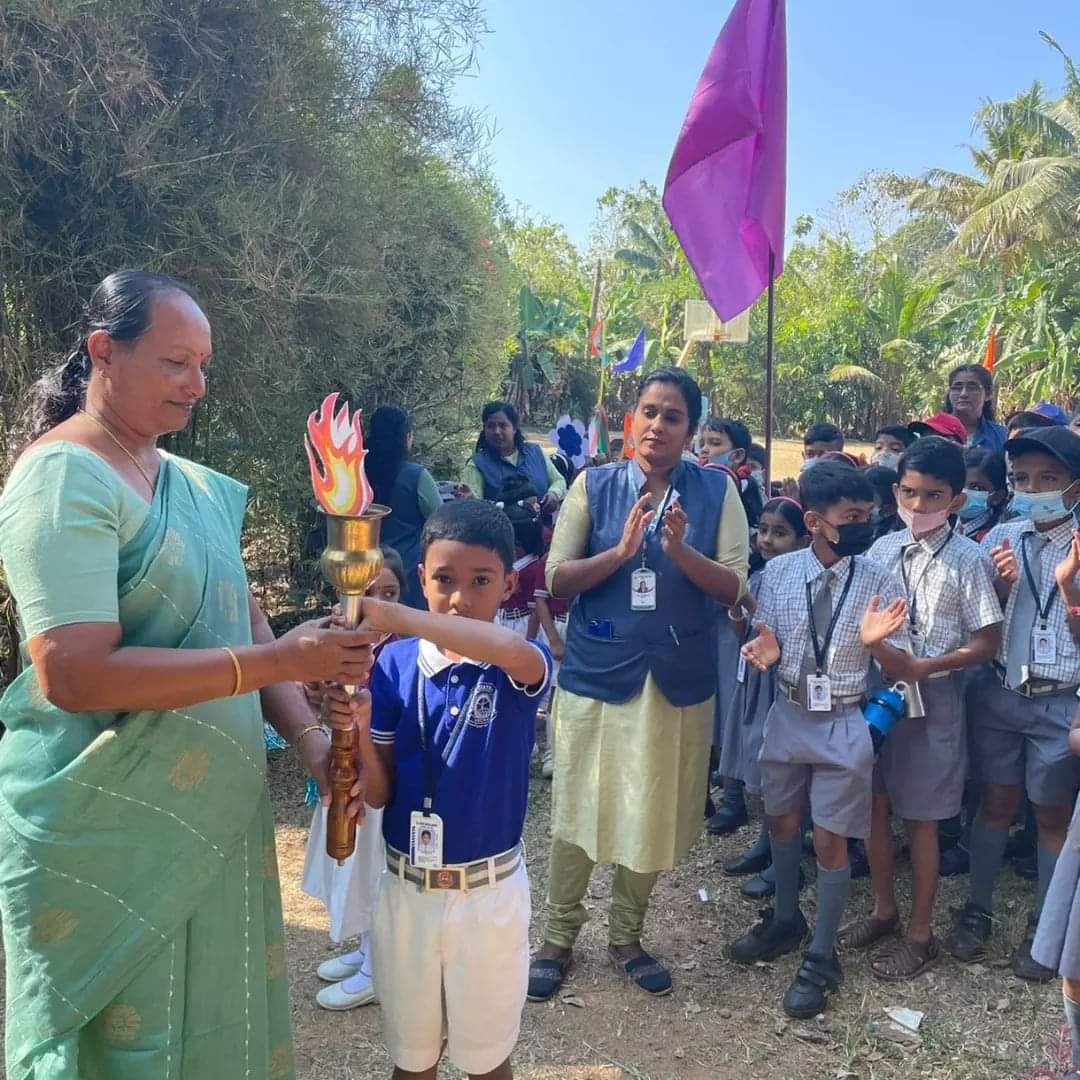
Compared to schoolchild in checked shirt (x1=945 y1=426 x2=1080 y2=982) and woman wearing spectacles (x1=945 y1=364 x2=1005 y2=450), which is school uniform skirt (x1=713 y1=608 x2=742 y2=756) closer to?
schoolchild in checked shirt (x1=945 y1=426 x2=1080 y2=982)

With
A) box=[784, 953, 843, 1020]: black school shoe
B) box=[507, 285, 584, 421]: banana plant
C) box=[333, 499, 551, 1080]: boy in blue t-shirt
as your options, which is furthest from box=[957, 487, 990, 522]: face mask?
box=[507, 285, 584, 421]: banana plant

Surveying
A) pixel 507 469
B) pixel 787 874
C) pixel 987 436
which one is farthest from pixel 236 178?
pixel 987 436

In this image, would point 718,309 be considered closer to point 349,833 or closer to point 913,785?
point 913,785

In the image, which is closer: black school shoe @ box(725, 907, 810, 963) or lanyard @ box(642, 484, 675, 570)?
lanyard @ box(642, 484, 675, 570)

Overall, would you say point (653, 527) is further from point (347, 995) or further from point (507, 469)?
point (507, 469)

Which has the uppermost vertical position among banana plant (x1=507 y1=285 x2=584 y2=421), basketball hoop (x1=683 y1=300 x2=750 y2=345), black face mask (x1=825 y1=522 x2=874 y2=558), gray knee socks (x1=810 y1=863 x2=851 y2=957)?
banana plant (x1=507 y1=285 x2=584 y2=421)

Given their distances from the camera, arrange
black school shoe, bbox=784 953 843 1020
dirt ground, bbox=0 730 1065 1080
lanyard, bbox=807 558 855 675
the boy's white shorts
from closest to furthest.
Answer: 1. the boy's white shorts
2. dirt ground, bbox=0 730 1065 1080
3. black school shoe, bbox=784 953 843 1020
4. lanyard, bbox=807 558 855 675

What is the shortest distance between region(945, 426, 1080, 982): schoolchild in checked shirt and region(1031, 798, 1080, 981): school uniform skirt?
818mm

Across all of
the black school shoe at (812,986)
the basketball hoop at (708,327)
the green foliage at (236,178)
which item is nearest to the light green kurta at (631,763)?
the black school shoe at (812,986)

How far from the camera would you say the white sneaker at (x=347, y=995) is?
3.10m

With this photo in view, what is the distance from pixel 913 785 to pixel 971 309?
20.7 m

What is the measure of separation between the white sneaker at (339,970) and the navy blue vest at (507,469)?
317 centimetres

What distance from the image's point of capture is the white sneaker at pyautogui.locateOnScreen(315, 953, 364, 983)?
3254mm

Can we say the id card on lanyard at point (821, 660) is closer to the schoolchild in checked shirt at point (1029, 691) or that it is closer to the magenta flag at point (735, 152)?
the schoolchild in checked shirt at point (1029, 691)
